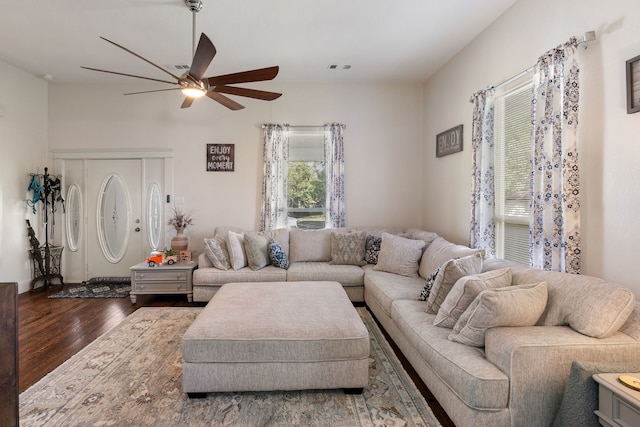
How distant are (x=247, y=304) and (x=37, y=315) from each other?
2825 millimetres

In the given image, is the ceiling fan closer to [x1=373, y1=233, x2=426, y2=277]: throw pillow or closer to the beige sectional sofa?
the beige sectional sofa

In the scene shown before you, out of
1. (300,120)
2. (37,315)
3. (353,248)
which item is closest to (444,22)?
(300,120)

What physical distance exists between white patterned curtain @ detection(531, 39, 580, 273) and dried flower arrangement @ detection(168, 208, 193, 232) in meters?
4.17

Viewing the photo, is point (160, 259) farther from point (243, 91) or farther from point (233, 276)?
point (243, 91)

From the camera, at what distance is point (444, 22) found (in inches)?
127

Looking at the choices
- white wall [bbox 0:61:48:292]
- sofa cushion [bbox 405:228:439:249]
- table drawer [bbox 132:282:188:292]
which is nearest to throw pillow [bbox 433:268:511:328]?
sofa cushion [bbox 405:228:439:249]

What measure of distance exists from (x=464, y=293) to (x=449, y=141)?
8.36 ft

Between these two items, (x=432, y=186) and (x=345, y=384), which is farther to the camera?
(x=432, y=186)

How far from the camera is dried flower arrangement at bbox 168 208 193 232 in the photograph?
466 centimetres

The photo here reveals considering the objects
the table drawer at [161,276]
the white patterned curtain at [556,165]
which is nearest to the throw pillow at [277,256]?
the table drawer at [161,276]

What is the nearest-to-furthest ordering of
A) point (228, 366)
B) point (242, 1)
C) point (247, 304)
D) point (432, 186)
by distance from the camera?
1. point (228, 366)
2. point (247, 304)
3. point (242, 1)
4. point (432, 186)

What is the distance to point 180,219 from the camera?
4684mm

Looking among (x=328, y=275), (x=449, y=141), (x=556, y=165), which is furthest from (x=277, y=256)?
(x=556, y=165)

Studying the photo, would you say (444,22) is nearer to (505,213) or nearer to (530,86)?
(530,86)
